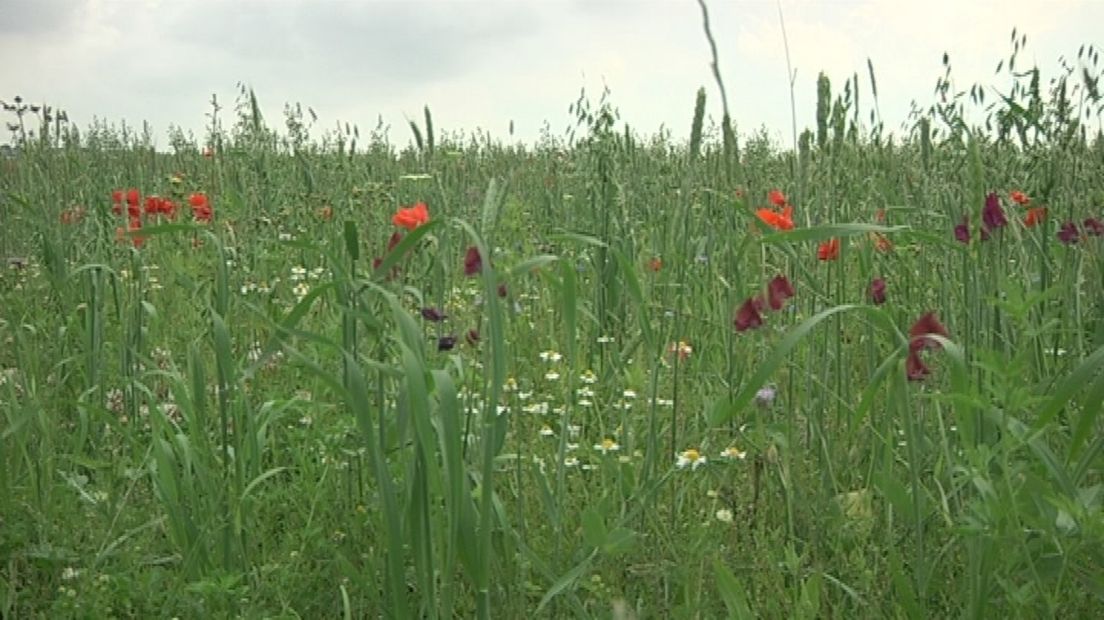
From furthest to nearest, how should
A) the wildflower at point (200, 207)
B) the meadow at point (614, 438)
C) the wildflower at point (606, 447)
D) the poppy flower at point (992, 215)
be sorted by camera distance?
the wildflower at point (200, 207), the wildflower at point (606, 447), the poppy flower at point (992, 215), the meadow at point (614, 438)

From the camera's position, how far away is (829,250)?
2611 millimetres

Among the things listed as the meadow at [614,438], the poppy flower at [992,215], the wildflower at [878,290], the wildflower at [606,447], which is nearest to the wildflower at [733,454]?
the meadow at [614,438]

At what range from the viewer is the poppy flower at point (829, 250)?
2590 mm

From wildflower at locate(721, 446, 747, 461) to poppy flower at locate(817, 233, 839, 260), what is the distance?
0.53m

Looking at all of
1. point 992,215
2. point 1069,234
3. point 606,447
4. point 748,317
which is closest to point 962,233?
point 992,215

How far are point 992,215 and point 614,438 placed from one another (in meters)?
0.98

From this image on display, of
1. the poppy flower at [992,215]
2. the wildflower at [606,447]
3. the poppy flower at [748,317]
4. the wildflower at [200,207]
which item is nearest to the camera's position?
the poppy flower at [748,317]

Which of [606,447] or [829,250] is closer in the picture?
[606,447]

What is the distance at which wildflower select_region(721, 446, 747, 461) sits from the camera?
86.1 inches

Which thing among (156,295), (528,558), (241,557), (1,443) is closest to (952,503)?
(528,558)

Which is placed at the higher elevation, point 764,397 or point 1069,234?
point 1069,234

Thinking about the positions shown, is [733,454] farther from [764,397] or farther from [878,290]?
[878,290]

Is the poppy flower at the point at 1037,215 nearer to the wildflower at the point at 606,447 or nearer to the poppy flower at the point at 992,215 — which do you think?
the poppy flower at the point at 992,215

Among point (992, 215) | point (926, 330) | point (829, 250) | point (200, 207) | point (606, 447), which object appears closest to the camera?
point (926, 330)
